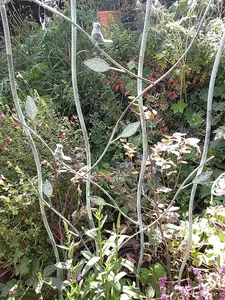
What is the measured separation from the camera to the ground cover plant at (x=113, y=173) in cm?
114

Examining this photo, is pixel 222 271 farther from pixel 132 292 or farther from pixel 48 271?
pixel 48 271

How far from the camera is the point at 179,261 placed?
147 cm

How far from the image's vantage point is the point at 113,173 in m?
1.58

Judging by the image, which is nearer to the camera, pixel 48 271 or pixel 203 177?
pixel 203 177

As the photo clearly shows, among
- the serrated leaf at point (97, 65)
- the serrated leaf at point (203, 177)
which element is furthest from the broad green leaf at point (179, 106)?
the serrated leaf at point (97, 65)

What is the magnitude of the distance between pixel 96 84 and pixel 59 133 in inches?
30.2

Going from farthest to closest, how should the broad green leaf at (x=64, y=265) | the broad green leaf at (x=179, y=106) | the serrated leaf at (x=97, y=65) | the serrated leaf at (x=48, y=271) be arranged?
the broad green leaf at (x=179, y=106) → the serrated leaf at (x=48, y=271) → the broad green leaf at (x=64, y=265) → the serrated leaf at (x=97, y=65)

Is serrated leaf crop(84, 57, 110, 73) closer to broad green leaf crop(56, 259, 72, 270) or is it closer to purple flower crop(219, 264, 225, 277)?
broad green leaf crop(56, 259, 72, 270)

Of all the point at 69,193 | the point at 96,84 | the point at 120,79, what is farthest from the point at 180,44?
the point at 69,193

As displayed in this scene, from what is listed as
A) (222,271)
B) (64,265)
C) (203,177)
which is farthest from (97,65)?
(222,271)

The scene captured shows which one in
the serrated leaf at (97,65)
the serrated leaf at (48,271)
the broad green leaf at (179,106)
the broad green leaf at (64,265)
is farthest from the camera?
the broad green leaf at (179,106)

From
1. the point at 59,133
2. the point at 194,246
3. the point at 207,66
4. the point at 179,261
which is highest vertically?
the point at 207,66

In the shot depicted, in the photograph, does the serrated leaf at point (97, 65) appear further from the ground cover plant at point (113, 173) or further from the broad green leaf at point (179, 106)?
the broad green leaf at point (179, 106)

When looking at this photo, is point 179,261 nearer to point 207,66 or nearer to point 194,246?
point 194,246
